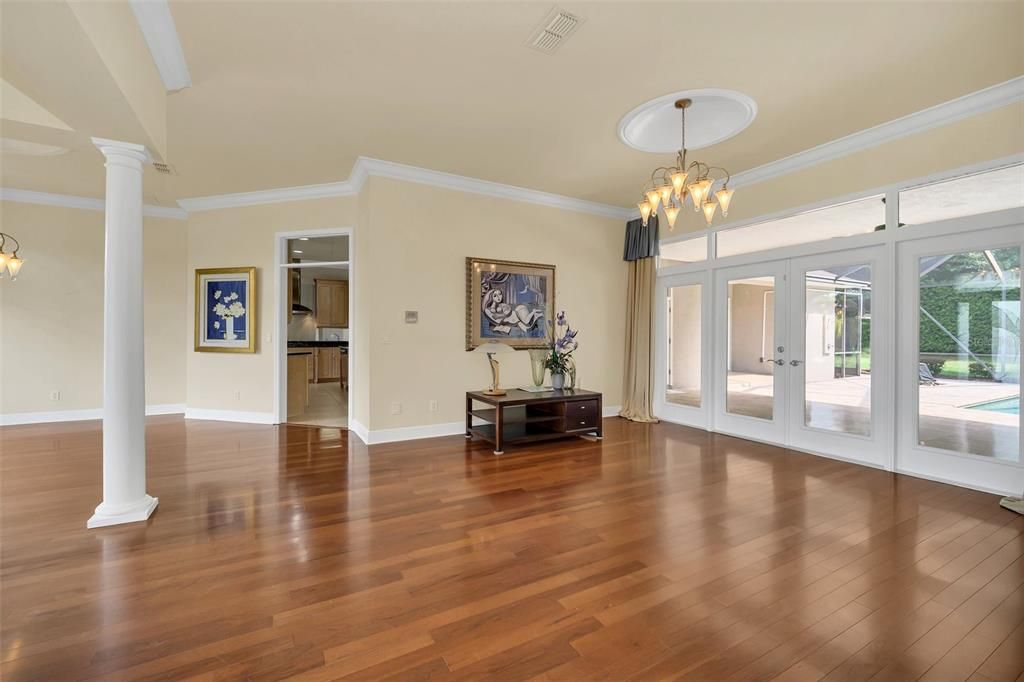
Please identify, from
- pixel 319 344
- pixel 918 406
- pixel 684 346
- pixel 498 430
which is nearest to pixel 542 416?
pixel 498 430

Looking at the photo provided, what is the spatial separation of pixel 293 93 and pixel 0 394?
5.68m

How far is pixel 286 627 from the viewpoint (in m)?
1.80

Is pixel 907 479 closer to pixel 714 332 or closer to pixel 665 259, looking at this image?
pixel 714 332

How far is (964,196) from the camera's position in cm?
349

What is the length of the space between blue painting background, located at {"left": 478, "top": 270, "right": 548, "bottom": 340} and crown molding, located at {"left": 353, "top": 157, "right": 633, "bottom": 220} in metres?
0.99

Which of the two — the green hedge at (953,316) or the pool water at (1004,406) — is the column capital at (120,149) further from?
the pool water at (1004,406)

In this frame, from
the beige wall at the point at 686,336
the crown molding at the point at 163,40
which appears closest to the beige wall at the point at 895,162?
the beige wall at the point at 686,336

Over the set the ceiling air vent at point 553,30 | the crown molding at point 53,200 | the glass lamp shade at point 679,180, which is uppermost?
the ceiling air vent at point 553,30

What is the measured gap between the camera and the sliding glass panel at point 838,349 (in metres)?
4.11

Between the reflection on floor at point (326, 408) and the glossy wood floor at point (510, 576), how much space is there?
6.46ft

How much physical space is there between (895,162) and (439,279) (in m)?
4.49

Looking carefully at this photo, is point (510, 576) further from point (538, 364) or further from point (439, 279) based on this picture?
point (439, 279)

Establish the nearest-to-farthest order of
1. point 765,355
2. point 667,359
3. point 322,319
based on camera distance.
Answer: point 765,355
point 667,359
point 322,319

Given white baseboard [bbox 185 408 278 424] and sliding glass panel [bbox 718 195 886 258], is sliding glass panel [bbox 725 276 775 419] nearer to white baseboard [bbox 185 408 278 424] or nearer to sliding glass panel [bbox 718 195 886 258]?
sliding glass panel [bbox 718 195 886 258]
